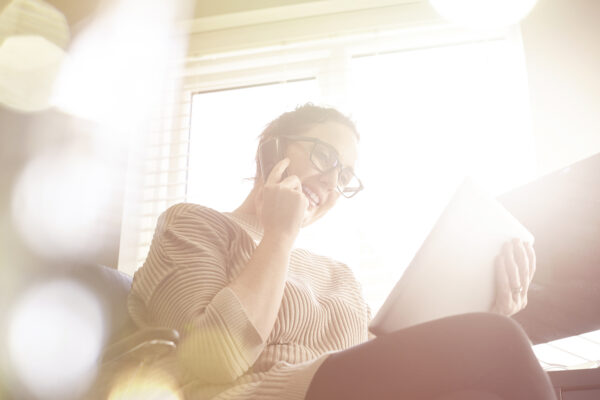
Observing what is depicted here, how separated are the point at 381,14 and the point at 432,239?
1.67 metres

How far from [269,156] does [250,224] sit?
0.18 metres

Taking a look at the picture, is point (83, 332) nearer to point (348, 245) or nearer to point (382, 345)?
point (382, 345)

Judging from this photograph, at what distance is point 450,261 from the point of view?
2.95 ft

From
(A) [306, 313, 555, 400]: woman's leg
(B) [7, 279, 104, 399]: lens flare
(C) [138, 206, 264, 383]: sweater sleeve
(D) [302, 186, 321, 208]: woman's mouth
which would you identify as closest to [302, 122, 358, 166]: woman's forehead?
(D) [302, 186, 321, 208]: woman's mouth

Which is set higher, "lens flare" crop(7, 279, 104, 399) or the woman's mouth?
the woman's mouth

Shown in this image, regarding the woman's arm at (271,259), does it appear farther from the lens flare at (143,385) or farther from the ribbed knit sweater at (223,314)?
the lens flare at (143,385)

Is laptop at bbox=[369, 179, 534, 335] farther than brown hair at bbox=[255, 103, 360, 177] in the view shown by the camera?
No

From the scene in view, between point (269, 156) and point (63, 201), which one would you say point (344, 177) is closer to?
point (269, 156)

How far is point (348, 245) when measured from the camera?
6.55ft


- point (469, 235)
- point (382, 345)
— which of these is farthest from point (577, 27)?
point (382, 345)

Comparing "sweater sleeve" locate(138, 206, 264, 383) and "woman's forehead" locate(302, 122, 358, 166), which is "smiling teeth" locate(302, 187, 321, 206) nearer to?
"woman's forehead" locate(302, 122, 358, 166)

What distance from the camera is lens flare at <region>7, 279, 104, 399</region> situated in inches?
36.9

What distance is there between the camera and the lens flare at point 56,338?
938 mm

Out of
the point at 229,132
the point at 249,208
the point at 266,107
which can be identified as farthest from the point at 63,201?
the point at 249,208
